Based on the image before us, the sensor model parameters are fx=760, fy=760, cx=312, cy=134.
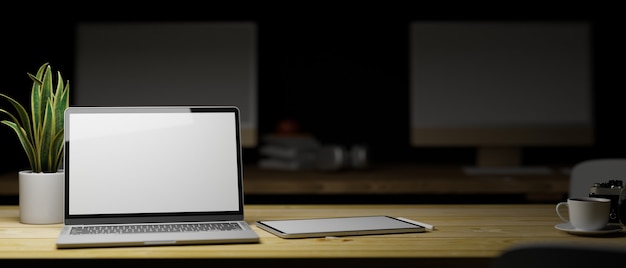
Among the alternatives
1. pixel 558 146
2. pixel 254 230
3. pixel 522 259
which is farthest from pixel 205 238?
pixel 558 146

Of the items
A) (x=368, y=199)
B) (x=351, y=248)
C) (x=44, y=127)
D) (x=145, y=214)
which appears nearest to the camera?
(x=351, y=248)

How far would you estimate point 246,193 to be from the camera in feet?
11.8

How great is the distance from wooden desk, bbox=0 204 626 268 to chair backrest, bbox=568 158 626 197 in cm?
70

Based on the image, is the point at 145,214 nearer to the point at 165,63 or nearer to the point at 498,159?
the point at 165,63

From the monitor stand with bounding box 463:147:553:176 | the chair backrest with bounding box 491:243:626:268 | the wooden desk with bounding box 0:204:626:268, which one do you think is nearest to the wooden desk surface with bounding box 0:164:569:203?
the monitor stand with bounding box 463:147:553:176

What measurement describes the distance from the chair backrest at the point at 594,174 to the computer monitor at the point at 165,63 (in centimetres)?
195

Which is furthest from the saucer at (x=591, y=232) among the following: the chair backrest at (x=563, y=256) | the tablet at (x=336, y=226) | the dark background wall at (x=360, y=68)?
the dark background wall at (x=360, y=68)

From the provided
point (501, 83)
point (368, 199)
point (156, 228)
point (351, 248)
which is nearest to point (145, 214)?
point (156, 228)

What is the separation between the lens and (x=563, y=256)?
994mm

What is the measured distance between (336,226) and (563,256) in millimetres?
833

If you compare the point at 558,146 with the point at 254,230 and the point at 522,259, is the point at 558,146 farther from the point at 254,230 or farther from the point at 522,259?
the point at 522,259

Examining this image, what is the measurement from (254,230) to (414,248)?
0.41 metres

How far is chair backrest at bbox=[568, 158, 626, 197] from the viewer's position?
101 inches

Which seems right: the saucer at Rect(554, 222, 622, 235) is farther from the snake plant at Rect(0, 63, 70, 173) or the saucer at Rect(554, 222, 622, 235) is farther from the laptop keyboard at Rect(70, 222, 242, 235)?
the snake plant at Rect(0, 63, 70, 173)
